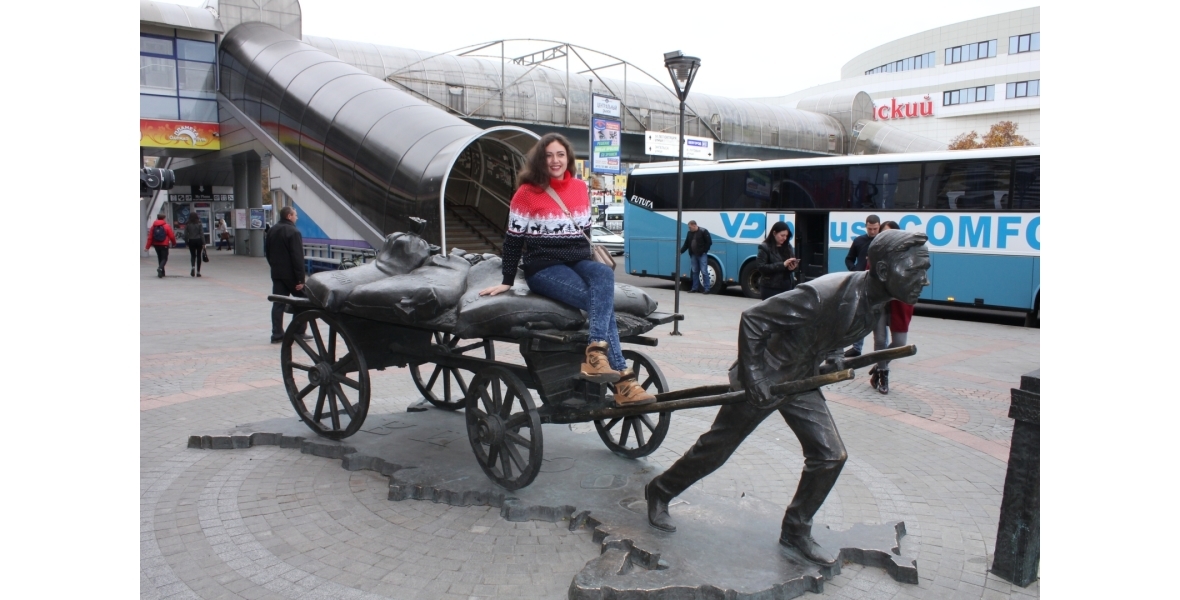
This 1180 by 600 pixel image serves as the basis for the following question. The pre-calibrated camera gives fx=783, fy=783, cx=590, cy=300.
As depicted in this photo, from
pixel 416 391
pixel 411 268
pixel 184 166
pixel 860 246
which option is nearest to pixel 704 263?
pixel 860 246

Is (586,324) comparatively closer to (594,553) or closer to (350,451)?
(594,553)

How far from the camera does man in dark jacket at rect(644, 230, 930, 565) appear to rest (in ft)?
10.9

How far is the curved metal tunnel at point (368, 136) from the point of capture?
16.8m

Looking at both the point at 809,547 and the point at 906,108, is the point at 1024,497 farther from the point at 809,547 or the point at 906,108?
the point at 906,108

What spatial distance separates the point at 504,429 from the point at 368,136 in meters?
14.6

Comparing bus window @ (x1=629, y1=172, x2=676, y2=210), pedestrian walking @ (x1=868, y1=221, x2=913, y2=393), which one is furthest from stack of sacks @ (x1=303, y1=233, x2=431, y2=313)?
bus window @ (x1=629, y1=172, x2=676, y2=210)

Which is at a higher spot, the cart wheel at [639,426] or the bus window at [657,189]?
the bus window at [657,189]

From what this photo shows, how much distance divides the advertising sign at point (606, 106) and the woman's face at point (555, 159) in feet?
58.7

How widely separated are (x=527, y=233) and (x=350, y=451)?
2.14 m

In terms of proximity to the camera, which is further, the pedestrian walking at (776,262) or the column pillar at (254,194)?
the column pillar at (254,194)

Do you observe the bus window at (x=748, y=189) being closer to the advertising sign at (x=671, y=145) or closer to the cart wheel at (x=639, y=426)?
the advertising sign at (x=671, y=145)

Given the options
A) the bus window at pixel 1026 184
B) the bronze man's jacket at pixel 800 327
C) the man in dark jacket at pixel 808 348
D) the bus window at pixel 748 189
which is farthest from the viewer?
the bus window at pixel 748 189

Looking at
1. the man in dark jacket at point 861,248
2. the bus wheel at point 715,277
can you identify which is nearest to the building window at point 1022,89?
the bus wheel at point 715,277

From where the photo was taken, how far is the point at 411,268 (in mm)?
5371
